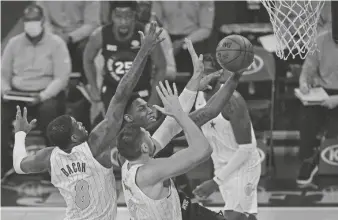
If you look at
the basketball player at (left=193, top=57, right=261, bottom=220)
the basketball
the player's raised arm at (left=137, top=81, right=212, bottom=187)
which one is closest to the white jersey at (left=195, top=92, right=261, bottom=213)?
the basketball player at (left=193, top=57, right=261, bottom=220)

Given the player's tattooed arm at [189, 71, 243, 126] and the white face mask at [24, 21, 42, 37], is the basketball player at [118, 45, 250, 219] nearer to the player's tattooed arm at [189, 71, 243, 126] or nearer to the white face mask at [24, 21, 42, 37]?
the player's tattooed arm at [189, 71, 243, 126]

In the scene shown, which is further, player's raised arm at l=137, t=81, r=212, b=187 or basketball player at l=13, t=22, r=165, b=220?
basketball player at l=13, t=22, r=165, b=220

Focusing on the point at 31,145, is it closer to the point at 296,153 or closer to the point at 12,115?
the point at 12,115

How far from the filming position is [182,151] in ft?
14.0

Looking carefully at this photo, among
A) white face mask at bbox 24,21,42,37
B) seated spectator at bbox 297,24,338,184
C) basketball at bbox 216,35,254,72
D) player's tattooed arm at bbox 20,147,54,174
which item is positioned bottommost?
seated spectator at bbox 297,24,338,184

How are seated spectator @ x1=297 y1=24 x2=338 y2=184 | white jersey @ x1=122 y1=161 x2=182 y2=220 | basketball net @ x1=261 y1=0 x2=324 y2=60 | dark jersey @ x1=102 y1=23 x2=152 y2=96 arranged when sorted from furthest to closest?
dark jersey @ x1=102 y1=23 x2=152 y2=96 < seated spectator @ x1=297 y1=24 x2=338 y2=184 < basketball net @ x1=261 y1=0 x2=324 y2=60 < white jersey @ x1=122 y1=161 x2=182 y2=220

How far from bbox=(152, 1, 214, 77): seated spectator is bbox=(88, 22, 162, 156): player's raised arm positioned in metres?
3.56

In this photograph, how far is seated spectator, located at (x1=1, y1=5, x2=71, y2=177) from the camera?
8.54 m

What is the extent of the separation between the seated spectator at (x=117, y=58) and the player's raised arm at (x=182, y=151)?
13.4 ft

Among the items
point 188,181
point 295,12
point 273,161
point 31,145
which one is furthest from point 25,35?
point 295,12

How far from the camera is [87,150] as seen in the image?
5.00 m

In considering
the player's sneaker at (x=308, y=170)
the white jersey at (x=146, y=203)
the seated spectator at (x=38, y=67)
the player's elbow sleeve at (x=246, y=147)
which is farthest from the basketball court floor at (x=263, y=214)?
the white jersey at (x=146, y=203)

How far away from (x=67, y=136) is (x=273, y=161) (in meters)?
4.07

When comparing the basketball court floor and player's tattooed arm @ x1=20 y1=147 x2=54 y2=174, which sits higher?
player's tattooed arm @ x1=20 y1=147 x2=54 y2=174
